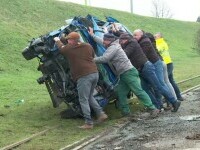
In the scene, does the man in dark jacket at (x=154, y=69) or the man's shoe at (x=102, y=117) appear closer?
the man's shoe at (x=102, y=117)

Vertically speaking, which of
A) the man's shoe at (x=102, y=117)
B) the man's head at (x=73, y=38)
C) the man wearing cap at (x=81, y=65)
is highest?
the man's head at (x=73, y=38)

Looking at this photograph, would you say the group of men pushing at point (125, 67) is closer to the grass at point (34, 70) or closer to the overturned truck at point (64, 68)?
the overturned truck at point (64, 68)

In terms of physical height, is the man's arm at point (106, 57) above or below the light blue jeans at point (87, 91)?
above

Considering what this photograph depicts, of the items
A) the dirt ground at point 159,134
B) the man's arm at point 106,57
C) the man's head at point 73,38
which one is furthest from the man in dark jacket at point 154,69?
the man's head at point 73,38

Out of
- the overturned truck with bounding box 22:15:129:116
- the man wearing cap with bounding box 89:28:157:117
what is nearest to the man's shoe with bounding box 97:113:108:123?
the overturned truck with bounding box 22:15:129:116

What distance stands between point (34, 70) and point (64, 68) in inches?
416

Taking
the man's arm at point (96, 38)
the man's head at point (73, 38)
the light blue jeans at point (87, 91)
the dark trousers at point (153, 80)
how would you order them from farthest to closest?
the dark trousers at point (153, 80), the man's arm at point (96, 38), the light blue jeans at point (87, 91), the man's head at point (73, 38)

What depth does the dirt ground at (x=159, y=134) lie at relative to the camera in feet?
26.8

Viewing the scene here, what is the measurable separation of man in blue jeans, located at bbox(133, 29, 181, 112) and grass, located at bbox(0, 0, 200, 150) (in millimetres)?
1157

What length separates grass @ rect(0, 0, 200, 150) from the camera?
983 centimetres

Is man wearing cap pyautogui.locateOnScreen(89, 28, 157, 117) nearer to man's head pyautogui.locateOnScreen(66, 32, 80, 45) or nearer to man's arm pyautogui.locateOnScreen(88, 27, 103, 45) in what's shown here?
man's arm pyautogui.locateOnScreen(88, 27, 103, 45)

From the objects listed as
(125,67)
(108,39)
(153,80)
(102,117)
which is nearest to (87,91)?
(102,117)

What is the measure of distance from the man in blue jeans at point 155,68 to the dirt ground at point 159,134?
356 mm

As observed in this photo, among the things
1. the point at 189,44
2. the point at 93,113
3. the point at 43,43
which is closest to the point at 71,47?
the point at 43,43
